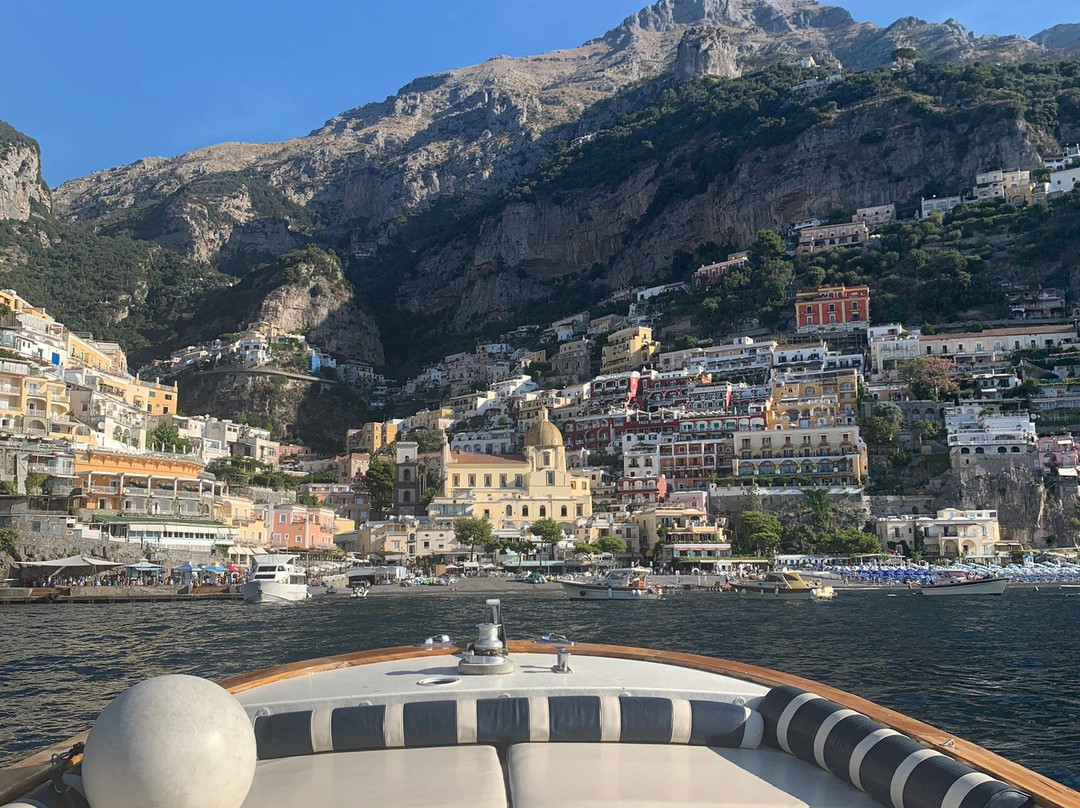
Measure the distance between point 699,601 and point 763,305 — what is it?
58.5m

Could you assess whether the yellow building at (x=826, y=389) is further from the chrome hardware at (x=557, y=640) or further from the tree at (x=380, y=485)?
the chrome hardware at (x=557, y=640)

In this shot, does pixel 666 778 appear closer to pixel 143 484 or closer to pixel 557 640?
pixel 557 640

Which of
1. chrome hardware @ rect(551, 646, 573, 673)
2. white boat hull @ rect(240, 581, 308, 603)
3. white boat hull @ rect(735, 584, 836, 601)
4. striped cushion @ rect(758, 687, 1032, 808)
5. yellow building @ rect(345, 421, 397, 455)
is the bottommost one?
Answer: white boat hull @ rect(735, 584, 836, 601)

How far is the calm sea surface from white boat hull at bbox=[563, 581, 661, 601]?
2.65 meters

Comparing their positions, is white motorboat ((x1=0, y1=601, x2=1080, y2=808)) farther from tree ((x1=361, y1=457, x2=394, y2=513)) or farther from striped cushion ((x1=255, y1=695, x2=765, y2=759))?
tree ((x1=361, y1=457, x2=394, y2=513))

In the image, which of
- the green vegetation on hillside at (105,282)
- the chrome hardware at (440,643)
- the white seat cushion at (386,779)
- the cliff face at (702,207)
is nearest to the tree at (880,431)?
the cliff face at (702,207)

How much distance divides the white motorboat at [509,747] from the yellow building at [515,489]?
206 feet

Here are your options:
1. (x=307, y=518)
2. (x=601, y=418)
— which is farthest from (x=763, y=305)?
(x=307, y=518)

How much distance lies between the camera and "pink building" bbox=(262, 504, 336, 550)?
66.0 m

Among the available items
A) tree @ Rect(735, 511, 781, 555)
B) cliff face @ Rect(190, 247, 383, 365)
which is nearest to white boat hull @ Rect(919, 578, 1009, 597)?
tree @ Rect(735, 511, 781, 555)

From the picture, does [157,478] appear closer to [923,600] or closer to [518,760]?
[923,600]

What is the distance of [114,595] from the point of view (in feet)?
144

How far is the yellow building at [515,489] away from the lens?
2815 inches

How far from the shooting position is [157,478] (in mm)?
55594
